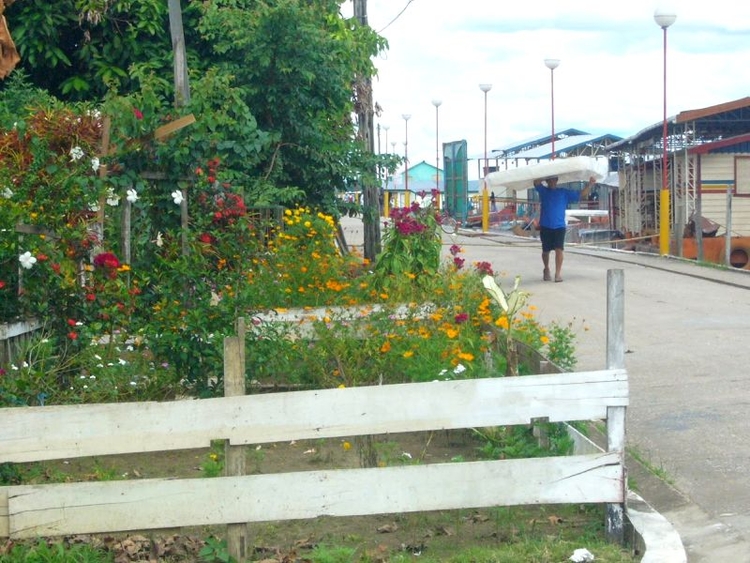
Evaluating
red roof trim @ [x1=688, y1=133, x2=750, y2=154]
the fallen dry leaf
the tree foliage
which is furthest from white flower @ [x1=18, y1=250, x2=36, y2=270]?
red roof trim @ [x1=688, y1=133, x2=750, y2=154]

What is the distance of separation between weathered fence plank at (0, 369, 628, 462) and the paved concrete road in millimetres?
1082

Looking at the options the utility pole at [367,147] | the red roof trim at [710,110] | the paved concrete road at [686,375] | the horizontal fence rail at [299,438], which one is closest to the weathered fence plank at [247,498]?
the horizontal fence rail at [299,438]

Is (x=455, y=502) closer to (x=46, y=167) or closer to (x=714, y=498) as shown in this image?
(x=714, y=498)

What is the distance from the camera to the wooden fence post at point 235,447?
5.12m

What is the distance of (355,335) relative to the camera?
8469 millimetres

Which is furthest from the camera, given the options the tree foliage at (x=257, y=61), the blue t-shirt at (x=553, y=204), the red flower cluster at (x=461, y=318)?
the blue t-shirt at (x=553, y=204)

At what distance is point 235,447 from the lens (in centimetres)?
512

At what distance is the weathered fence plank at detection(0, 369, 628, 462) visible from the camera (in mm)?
5051

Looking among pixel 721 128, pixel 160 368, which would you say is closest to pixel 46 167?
pixel 160 368

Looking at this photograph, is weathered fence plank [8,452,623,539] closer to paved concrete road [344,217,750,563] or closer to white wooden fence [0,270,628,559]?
white wooden fence [0,270,628,559]

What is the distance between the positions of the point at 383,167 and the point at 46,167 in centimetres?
821

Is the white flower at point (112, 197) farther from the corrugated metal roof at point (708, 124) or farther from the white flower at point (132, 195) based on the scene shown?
the corrugated metal roof at point (708, 124)

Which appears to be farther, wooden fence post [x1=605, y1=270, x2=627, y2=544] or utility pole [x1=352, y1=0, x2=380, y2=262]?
utility pole [x1=352, y1=0, x2=380, y2=262]

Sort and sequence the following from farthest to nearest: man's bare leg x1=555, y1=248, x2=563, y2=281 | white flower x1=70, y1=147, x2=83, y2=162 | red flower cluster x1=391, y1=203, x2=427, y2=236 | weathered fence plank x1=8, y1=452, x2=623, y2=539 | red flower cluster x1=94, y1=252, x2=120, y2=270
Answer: man's bare leg x1=555, y1=248, x2=563, y2=281, red flower cluster x1=391, y1=203, x2=427, y2=236, white flower x1=70, y1=147, x2=83, y2=162, red flower cluster x1=94, y1=252, x2=120, y2=270, weathered fence plank x1=8, y1=452, x2=623, y2=539
